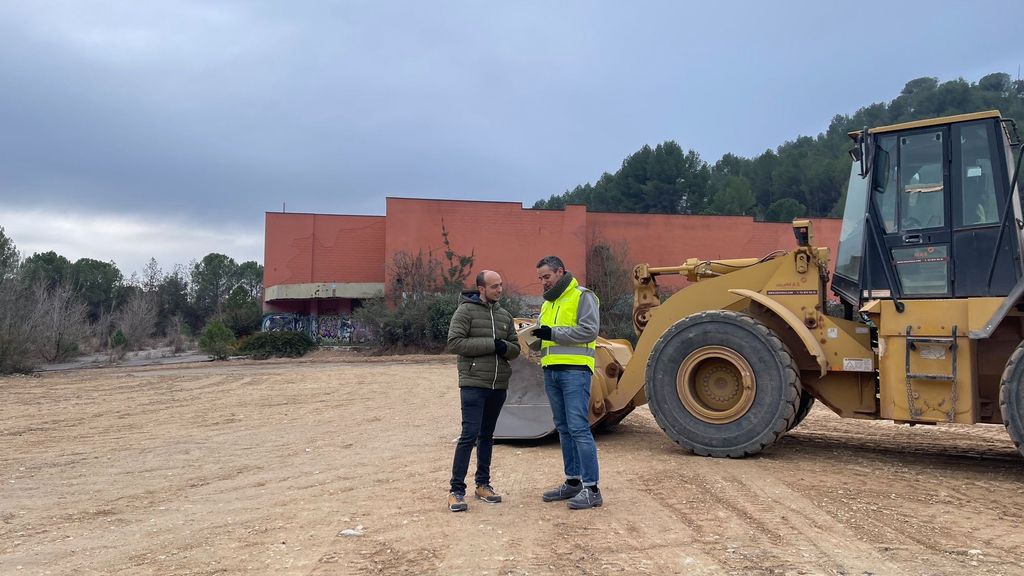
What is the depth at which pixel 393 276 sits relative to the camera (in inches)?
1367

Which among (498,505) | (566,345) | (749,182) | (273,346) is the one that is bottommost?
(498,505)

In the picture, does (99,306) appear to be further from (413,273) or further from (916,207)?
(916,207)

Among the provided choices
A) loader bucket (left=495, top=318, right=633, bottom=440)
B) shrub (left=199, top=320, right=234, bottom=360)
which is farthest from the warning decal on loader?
shrub (left=199, top=320, right=234, bottom=360)

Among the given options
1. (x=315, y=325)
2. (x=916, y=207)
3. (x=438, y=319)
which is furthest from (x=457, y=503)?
(x=315, y=325)

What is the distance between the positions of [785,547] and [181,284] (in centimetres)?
7343

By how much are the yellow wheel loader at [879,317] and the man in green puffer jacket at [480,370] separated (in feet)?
8.25

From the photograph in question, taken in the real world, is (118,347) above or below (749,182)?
below

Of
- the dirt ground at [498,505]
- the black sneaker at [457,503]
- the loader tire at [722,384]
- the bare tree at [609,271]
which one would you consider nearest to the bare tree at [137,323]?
the bare tree at [609,271]

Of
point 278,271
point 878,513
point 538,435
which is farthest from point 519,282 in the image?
point 878,513

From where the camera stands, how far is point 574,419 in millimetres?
5691

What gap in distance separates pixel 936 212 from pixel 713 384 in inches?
103

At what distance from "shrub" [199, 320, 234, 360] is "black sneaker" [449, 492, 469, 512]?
25.7 meters

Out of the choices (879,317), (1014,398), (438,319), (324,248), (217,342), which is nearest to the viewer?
(1014,398)

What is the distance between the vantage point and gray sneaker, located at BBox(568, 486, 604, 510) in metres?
5.46
